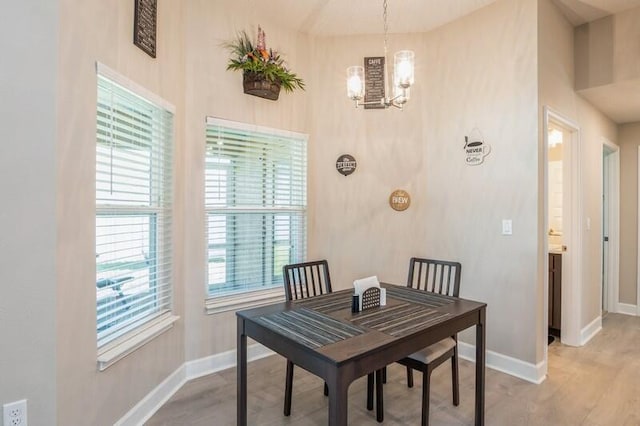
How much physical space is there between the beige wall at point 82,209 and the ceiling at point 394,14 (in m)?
1.46

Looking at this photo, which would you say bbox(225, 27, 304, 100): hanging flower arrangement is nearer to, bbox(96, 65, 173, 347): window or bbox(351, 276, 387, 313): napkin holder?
bbox(96, 65, 173, 347): window

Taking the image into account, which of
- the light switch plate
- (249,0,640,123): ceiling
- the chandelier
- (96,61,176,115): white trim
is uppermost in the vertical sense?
(249,0,640,123): ceiling

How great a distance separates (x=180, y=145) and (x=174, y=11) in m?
0.96

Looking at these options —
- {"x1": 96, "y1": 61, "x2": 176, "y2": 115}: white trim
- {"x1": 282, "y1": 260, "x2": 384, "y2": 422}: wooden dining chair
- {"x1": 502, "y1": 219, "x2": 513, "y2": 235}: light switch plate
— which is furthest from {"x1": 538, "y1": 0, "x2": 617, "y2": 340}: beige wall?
{"x1": 96, "y1": 61, "x2": 176, "y2": 115}: white trim

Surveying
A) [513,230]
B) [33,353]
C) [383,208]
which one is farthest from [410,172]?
[33,353]

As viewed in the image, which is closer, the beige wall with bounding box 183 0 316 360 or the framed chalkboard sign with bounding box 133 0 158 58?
the framed chalkboard sign with bounding box 133 0 158 58

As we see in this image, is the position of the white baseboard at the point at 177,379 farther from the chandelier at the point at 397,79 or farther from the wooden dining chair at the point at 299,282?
the chandelier at the point at 397,79

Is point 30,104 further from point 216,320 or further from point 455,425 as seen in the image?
point 455,425

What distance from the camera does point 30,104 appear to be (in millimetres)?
1458

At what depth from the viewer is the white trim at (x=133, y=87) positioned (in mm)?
1792

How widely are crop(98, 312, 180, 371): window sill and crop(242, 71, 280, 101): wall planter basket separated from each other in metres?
1.87

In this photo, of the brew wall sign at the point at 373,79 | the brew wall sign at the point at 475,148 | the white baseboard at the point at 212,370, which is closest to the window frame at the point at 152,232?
the white baseboard at the point at 212,370

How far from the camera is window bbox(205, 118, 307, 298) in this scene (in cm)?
284

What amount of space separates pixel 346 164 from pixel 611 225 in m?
3.67
